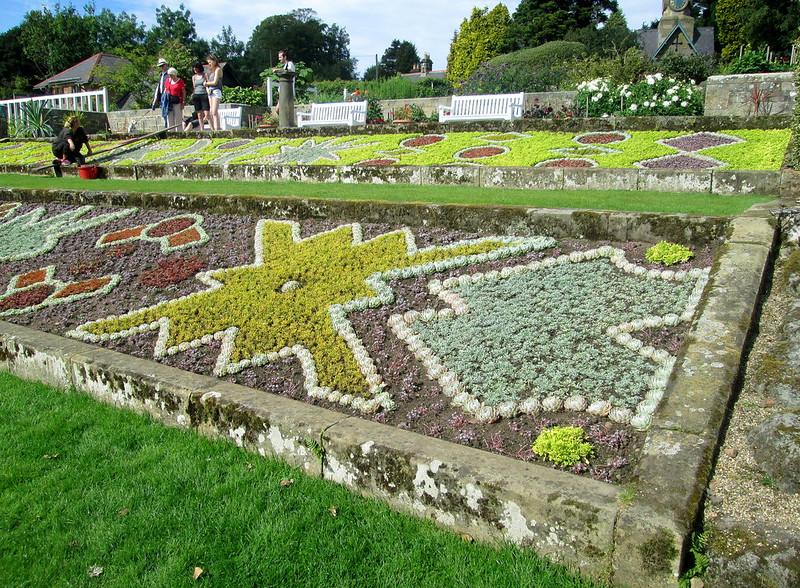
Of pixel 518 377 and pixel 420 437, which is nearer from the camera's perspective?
pixel 420 437

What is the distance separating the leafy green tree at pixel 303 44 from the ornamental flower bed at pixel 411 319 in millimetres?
93691

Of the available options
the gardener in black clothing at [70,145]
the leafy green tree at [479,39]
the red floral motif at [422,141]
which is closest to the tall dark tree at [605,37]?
the leafy green tree at [479,39]

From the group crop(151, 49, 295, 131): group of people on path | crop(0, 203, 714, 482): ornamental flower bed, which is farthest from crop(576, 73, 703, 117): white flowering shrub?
crop(0, 203, 714, 482): ornamental flower bed

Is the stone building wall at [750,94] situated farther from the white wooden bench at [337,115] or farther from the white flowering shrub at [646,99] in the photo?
the white wooden bench at [337,115]

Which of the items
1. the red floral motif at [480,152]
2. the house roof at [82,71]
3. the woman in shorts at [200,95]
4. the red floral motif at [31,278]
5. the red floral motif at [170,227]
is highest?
the house roof at [82,71]

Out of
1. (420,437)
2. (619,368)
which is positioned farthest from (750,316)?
(420,437)

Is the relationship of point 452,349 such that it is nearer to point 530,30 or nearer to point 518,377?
point 518,377

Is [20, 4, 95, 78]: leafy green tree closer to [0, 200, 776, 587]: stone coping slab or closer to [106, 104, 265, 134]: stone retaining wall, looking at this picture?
[106, 104, 265, 134]: stone retaining wall

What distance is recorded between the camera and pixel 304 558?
2.47 m

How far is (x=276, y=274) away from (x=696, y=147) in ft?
25.4

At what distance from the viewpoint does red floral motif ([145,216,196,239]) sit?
727 centimetres

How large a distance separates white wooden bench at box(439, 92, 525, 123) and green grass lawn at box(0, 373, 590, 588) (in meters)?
13.8

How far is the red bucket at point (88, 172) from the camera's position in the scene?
1348 centimetres

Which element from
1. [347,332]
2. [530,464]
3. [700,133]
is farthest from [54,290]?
[700,133]
